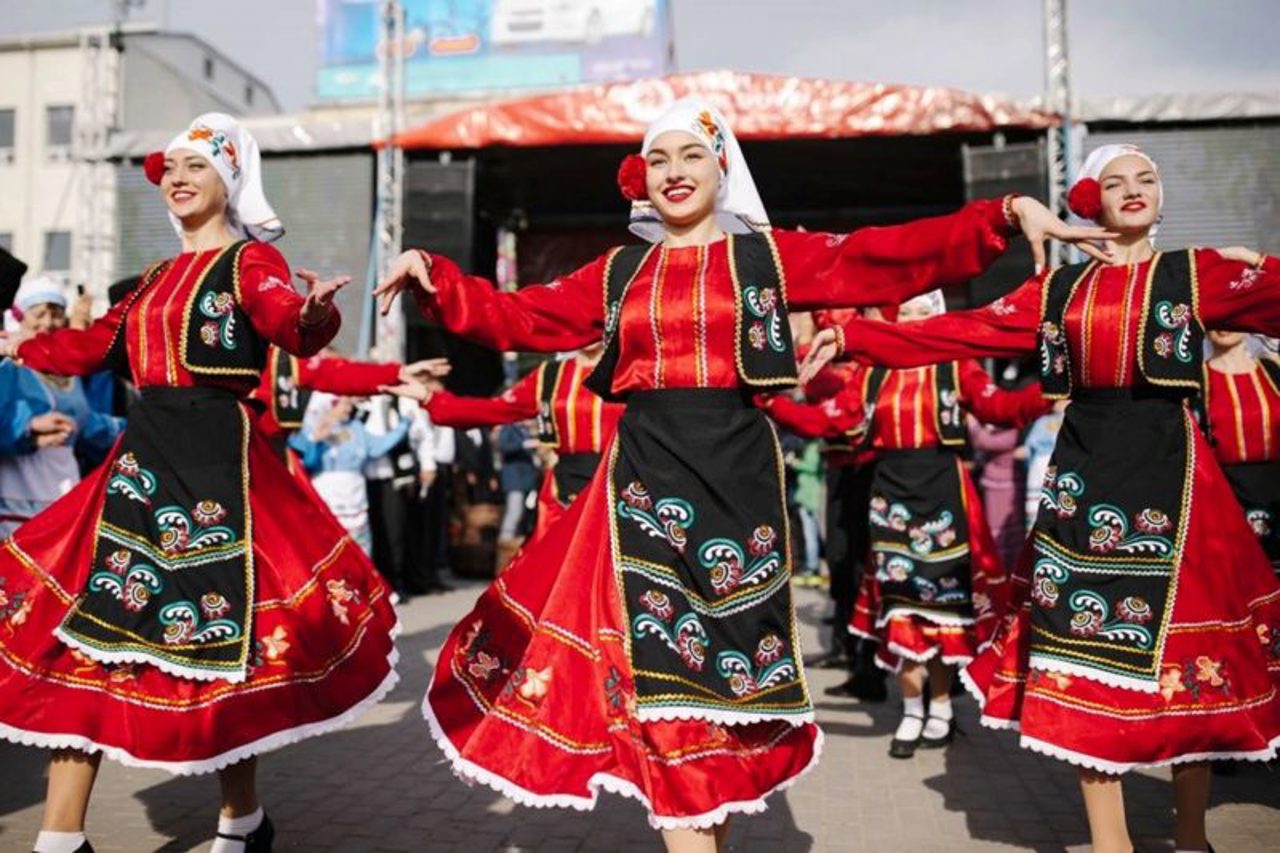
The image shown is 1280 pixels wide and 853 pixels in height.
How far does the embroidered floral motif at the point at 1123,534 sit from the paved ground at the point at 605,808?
120cm

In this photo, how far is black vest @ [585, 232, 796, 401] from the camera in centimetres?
295

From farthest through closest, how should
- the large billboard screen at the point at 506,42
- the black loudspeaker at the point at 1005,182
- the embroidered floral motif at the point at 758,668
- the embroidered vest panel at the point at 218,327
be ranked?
the large billboard screen at the point at 506,42
the black loudspeaker at the point at 1005,182
the embroidered vest panel at the point at 218,327
the embroidered floral motif at the point at 758,668

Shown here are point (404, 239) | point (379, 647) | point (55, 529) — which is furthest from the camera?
point (404, 239)

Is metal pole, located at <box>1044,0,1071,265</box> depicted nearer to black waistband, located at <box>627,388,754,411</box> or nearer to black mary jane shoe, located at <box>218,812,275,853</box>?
black waistband, located at <box>627,388,754,411</box>

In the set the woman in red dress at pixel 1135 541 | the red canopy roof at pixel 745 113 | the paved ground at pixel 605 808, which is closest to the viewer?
the woman in red dress at pixel 1135 541

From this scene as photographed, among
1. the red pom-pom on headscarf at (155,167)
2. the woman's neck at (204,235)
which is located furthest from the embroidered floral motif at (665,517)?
the red pom-pom on headscarf at (155,167)

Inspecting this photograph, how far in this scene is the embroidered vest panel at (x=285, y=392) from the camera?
17.9 feet

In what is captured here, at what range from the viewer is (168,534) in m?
3.37

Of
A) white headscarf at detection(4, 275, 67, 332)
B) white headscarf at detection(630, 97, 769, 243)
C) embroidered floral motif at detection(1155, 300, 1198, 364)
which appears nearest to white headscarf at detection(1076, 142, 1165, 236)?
embroidered floral motif at detection(1155, 300, 1198, 364)

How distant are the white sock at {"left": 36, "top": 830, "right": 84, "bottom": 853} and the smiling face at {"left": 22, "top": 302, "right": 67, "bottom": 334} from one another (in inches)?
129

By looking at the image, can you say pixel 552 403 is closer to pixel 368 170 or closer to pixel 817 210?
pixel 368 170

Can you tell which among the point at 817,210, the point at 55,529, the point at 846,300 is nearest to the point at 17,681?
A: the point at 55,529

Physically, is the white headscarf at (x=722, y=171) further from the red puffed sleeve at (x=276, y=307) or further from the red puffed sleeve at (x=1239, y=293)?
the red puffed sleeve at (x=1239, y=293)

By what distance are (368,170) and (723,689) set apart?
10455mm
